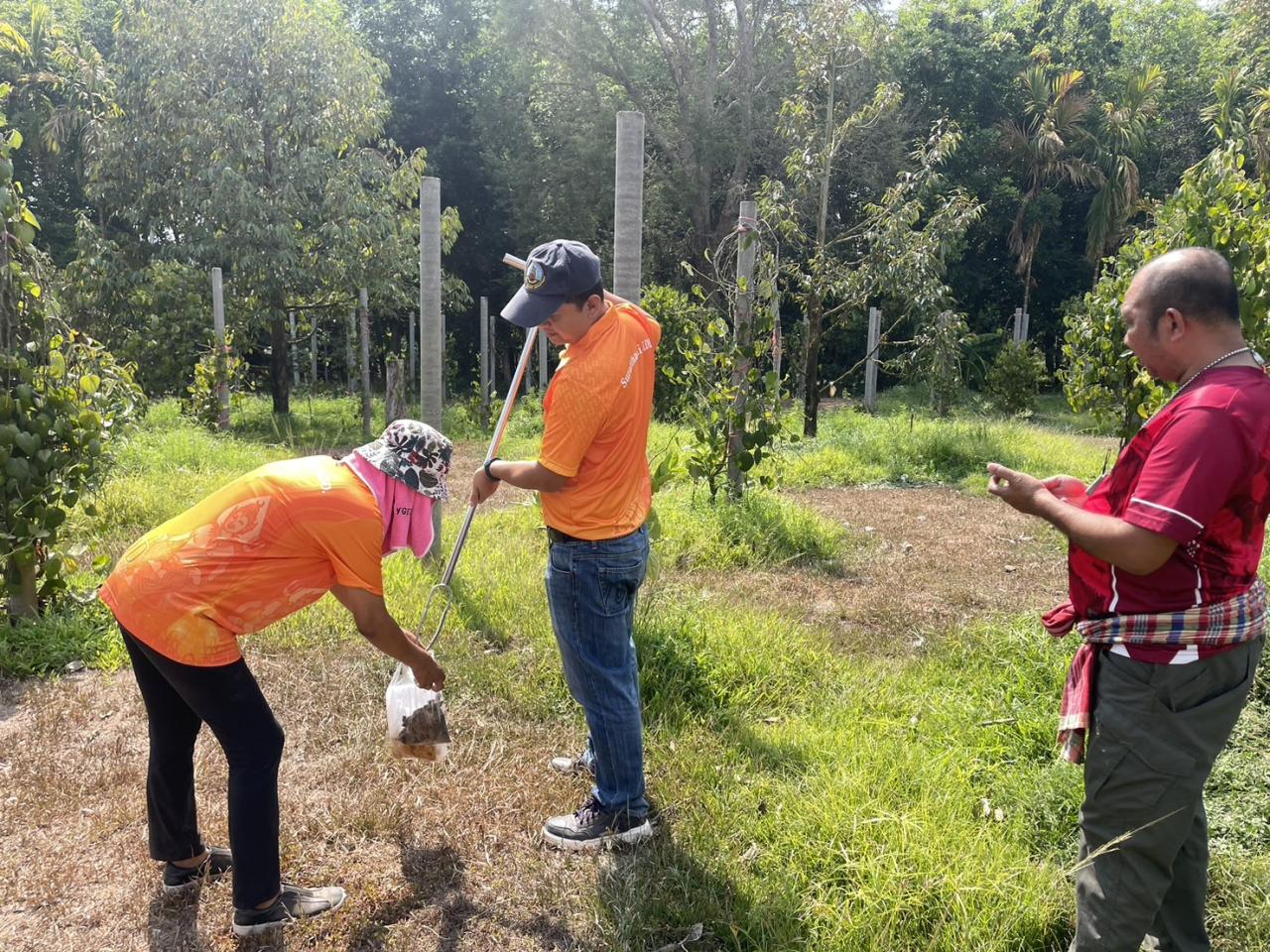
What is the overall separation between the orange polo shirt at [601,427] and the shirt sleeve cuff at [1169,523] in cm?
134

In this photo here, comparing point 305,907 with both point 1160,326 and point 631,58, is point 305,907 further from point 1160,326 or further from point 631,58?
point 631,58

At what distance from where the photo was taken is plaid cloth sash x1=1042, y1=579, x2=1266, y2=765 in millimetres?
1932

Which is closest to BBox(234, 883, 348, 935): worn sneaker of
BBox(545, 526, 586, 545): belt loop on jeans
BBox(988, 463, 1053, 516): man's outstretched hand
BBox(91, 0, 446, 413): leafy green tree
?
BBox(545, 526, 586, 545): belt loop on jeans

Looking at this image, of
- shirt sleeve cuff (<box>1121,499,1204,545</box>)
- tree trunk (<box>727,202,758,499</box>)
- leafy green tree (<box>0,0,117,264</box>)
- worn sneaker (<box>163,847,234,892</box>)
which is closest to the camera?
shirt sleeve cuff (<box>1121,499,1204,545</box>)

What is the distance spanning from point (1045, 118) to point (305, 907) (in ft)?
71.7

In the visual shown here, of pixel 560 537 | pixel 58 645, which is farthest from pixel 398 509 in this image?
pixel 58 645

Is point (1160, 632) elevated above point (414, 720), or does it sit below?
above

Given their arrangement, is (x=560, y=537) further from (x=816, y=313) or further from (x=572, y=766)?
(x=816, y=313)

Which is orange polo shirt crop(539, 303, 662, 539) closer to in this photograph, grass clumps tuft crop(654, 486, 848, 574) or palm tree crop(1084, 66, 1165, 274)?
grass clumps tuft crop(654, 486, 848, 574)

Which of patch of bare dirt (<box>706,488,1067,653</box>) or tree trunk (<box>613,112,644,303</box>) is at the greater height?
tree trunk (<box>613,112,644,303</box>)

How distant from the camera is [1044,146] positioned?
19781 mm

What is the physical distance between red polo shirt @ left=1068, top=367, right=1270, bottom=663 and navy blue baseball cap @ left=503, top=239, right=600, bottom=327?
4.84 feet

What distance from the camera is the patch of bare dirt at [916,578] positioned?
476 centimetres

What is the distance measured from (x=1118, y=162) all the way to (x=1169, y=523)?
21347 millimetres
